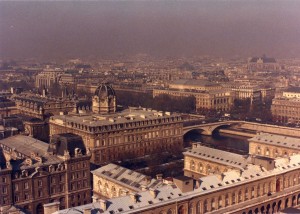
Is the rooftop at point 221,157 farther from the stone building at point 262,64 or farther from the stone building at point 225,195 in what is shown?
the stone building at point 262,64

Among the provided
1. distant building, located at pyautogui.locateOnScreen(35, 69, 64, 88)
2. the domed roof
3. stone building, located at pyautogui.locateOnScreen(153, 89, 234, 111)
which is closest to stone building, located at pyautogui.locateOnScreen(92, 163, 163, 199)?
the domed roof

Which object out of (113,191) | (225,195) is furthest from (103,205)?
(113,191)

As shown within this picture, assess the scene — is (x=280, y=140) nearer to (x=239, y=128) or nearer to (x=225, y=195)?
(x=225, y=195)

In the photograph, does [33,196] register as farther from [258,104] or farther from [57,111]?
[258,104]

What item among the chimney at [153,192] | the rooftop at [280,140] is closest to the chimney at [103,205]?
the chimney at [153,192]

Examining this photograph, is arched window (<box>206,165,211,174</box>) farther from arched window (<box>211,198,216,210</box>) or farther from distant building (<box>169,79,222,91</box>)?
distant building (<box>169,79,222,91</box>)

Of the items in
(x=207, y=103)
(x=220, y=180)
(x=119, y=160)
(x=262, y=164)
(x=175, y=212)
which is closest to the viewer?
(x=175, y=212)

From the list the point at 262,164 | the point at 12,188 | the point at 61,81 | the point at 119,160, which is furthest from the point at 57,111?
the point at 61,81
